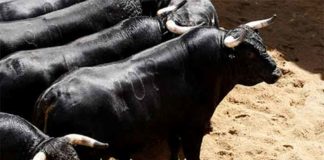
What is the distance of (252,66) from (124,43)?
149 centimetres

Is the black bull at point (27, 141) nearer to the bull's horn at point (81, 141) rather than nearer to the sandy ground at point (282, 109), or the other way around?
the bull's horn at point (81, 141)

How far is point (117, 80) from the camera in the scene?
5.14 meters

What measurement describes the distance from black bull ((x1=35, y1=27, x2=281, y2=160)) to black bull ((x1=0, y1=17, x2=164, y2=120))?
609 mm

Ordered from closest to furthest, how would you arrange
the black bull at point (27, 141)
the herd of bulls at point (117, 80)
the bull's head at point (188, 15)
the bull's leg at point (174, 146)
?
1. the black bull at point (27, 141)
2. the herd of bulls at point (117, 80)
3. the bull's leg at point (174, 146)
4. the bull's head at point (188, 15)

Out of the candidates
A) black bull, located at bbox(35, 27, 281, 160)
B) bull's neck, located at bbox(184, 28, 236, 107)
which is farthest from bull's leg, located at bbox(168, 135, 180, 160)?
bull's neck, located at bbox(184, 28, 236, 107)

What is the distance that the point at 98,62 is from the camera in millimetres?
6078


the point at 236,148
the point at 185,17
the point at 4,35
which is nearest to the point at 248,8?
the point at 185,17

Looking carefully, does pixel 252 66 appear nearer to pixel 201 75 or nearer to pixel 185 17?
pixel 201 75

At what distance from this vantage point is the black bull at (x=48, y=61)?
18.0 ft

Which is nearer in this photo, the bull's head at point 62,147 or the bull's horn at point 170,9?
the bull's head at point 62,147

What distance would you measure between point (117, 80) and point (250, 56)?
151 centimetres

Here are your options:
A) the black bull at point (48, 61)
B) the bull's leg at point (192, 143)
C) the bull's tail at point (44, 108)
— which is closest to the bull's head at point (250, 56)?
the bull's leg at point (192, 143)

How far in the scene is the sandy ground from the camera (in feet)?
21.1

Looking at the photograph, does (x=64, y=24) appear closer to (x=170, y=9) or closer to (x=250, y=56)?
(x=170, y=9)
